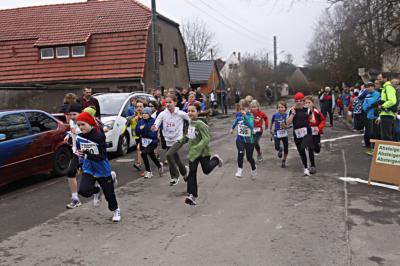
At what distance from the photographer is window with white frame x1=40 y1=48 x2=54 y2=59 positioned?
1011 inches

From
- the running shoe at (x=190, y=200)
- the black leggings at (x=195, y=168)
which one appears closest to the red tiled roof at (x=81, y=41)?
the black leggings at (x=195, y=168)

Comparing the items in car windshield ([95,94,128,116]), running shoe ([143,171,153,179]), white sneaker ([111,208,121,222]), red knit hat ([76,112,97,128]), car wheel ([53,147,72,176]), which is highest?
car windshield ([95,94,128,116])

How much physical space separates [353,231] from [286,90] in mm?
81725

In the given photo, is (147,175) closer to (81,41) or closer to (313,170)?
(313,170)

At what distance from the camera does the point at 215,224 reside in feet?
20.2

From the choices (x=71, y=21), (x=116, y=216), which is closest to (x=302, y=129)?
(x=116, y=216)

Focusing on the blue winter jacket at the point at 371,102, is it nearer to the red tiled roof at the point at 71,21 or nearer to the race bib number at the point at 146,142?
the race bib number at the point at 146,142

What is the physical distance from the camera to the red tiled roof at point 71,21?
2498 cm

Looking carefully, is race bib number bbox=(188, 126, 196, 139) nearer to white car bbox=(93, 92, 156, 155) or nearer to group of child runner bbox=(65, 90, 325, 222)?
group of child runner bbox=(65, 90, 325, 222)

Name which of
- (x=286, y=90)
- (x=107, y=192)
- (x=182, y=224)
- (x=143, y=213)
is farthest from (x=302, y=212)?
(x=286, y=90)

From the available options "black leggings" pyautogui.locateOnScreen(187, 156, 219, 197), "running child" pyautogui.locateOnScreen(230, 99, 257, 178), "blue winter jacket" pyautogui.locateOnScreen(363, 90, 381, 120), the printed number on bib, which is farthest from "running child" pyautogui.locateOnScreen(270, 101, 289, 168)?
the printed number on bib

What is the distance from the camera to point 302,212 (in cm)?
668

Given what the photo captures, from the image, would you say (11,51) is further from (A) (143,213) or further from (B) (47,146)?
(A) (143,213)

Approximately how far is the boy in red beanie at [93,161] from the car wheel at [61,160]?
3600mm
